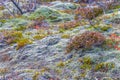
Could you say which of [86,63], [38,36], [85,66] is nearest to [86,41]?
[86,63]

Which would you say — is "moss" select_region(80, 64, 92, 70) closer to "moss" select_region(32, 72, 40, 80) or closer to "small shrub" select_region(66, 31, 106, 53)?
"small shrub" select_region(66, 31, 106, 53)

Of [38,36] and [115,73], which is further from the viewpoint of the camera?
[38,36]

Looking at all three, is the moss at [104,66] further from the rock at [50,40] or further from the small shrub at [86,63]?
the rock at [50,40]

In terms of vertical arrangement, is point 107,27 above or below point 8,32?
above

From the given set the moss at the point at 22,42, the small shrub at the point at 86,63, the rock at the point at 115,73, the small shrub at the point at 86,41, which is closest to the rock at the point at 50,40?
the moss at the point at 22,42

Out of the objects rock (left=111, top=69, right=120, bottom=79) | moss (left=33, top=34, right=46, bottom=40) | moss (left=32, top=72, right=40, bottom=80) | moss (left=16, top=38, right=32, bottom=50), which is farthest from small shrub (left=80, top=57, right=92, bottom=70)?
moss (left=33, top=34, right=46, bottom=40)

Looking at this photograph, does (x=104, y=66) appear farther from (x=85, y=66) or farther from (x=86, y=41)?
(x=86, y=41)

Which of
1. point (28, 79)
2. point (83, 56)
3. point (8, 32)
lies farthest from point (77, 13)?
point (28, 79)

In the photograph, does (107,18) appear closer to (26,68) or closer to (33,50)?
(33,50)
